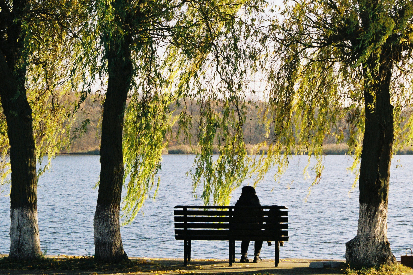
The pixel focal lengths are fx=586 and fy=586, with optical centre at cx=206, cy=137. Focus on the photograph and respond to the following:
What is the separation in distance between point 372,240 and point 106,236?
5117 mm

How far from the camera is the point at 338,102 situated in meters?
12.3

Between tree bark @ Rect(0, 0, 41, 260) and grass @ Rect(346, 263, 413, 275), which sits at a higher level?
tree bark @ Rect(0, 0, 41, 260)

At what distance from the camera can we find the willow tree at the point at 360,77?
10664mm

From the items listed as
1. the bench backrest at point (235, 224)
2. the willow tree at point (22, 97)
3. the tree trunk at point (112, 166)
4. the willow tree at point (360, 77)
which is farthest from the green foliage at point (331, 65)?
the willow tree at point (22, 97)

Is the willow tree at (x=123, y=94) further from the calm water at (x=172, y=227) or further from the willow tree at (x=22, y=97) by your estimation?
the calm water at (x=172, y=227)

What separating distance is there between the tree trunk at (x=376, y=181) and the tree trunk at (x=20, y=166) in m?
6.35

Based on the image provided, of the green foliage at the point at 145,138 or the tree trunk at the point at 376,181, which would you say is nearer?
the tree trunk at the point at 376,181

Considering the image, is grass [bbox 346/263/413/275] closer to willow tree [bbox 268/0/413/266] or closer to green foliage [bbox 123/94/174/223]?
willow tree [bbox 268/0/413/266]

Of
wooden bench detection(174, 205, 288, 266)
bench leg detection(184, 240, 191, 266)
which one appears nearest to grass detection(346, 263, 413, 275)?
wooden bench detection(174, 205, 288, 266)

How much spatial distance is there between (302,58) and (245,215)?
3428 mm

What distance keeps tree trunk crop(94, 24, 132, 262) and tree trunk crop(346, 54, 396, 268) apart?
Answer: 465 cm

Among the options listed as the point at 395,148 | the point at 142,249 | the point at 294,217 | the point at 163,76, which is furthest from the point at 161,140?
the point at 294,217

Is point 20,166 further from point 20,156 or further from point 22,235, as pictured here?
point 22,235

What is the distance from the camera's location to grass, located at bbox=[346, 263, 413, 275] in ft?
34.9
